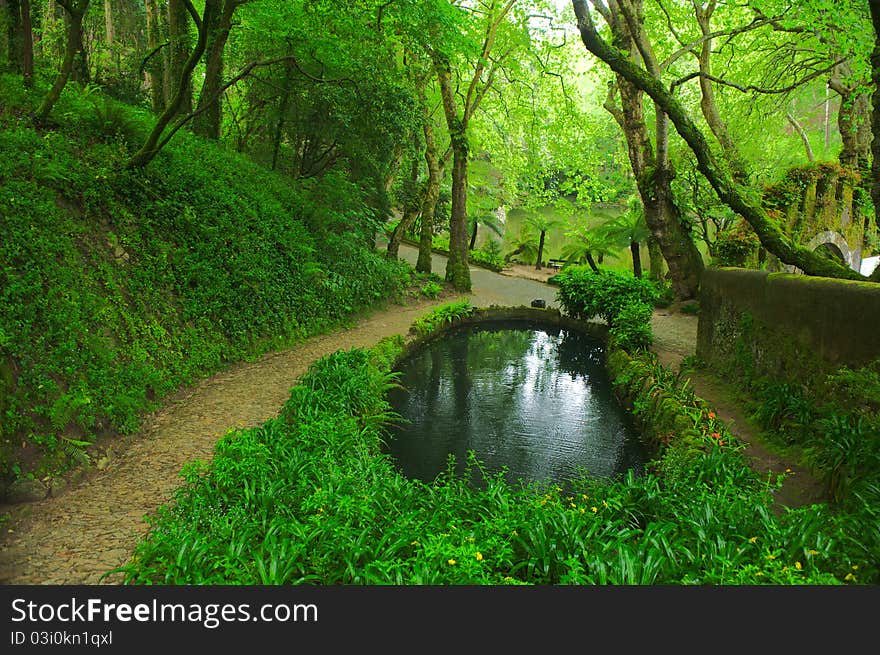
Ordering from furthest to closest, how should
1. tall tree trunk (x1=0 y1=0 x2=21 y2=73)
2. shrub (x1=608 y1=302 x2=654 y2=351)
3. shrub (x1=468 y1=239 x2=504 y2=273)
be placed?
shrub (x1=468 y1=239 x2=504 y2=273) < shrub (x1=608 y1=302 x2=654 y2=351) < tall tree trunk (x1=0 y1=0 x2=21 y2=73)

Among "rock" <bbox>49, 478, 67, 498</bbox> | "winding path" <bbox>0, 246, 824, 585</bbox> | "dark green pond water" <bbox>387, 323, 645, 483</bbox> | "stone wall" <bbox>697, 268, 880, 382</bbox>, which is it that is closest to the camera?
"winding path" <bbox>0, 246, 824, 585</bbox>

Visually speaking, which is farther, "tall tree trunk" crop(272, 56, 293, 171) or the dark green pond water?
"tall tree trunk" crop(272, 56, 293, 171)

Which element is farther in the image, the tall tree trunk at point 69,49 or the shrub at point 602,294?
the shrub at point 602,294

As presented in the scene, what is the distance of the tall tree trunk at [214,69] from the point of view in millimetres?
7719

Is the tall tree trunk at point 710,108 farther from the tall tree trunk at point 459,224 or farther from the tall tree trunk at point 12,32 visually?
the tall tree trunk at point 12,32

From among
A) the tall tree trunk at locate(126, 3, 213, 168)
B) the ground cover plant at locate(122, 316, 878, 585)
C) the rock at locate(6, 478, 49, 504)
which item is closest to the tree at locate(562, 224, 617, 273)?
the tall tree trunk at locate(126, 3, 213, 168)

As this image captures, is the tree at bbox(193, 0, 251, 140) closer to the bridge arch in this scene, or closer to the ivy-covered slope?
the ivy-covered slope

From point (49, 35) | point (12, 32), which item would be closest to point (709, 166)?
point (12, 32)

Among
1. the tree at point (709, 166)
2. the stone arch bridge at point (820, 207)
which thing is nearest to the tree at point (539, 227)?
the stone arch bridge at point (820, 207)

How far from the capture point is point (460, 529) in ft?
12.3

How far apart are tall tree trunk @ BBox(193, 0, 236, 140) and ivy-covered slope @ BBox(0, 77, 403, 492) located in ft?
3.34

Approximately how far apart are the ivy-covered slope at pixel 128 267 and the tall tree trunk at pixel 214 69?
102cm

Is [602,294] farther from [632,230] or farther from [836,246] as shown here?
[632,230]

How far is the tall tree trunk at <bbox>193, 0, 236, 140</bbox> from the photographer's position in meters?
7.72
